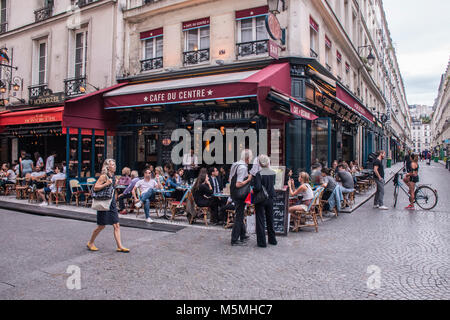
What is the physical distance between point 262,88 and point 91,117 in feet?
22.5

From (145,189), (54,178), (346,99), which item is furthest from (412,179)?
(54,178)

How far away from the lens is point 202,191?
788 cm

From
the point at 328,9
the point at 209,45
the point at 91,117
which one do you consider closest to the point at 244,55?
Result: the point at 209,45

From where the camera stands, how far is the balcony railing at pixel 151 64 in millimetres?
13270

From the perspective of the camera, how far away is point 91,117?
12.1 meters

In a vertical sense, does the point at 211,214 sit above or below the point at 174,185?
below

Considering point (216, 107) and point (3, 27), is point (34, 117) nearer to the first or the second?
point (216, 107)

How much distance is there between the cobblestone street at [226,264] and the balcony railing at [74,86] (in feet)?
27.4

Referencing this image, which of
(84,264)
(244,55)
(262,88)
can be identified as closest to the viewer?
(84,264)

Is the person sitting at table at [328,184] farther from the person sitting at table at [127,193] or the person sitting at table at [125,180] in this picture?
the person sitting at table at [125,180]

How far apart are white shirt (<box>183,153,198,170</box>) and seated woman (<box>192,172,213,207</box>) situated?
4.26 meters

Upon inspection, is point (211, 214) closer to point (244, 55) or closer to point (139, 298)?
point (139, 298)

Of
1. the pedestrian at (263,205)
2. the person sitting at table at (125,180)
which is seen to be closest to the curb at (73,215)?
the person sitting at table at (125,180)

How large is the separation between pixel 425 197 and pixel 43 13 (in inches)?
725
